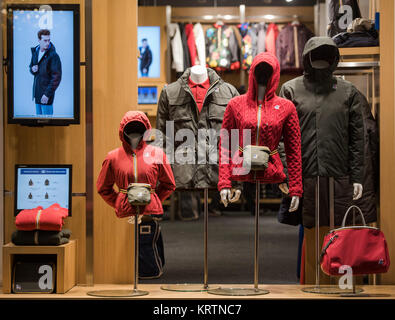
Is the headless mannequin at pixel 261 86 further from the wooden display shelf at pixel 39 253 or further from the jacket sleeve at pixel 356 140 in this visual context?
the wooden display shelf at pixel 39 253

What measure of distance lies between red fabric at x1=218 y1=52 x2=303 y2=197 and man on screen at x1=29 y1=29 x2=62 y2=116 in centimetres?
132

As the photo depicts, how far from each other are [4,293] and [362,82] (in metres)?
3.17

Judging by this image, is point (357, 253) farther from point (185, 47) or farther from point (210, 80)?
point (185, 47)

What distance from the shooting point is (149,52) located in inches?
345

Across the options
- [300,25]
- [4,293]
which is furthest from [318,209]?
[300,25]

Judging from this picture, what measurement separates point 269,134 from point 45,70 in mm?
1699

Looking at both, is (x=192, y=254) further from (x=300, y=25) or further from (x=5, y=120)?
(x=300, y=25)

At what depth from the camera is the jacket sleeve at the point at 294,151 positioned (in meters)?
3.79

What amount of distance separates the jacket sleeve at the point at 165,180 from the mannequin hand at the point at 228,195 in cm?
37

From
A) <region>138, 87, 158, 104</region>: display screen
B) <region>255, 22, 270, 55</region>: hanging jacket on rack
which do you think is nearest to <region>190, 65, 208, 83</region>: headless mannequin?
A: <region>138, 87, 158, 104</region>: display screen

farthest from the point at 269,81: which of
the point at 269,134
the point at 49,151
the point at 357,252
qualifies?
the point at 49,151

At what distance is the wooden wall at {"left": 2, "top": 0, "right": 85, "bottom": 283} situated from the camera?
14.2 feet

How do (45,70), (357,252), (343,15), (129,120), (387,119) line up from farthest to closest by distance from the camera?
(343,15)
(387,119)
(45,70)
(129,120)
(357,252)

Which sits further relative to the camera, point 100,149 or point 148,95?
point 148,95
